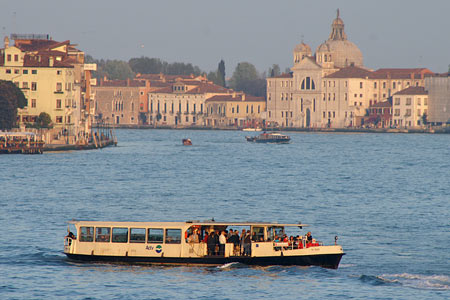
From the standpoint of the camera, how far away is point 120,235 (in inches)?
1294

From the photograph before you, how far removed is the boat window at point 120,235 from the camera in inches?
1293

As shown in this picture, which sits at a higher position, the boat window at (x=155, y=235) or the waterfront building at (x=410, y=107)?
the waterfront building at (x=410, y=107)

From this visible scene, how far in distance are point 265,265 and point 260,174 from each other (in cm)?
4402

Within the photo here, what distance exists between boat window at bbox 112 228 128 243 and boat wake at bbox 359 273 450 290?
7.26m

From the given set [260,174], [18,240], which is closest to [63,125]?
[260,174]

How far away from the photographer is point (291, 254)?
3238 cm

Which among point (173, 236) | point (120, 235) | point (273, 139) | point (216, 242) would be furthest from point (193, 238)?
point (273, 139)

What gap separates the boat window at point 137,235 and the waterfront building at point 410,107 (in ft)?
513

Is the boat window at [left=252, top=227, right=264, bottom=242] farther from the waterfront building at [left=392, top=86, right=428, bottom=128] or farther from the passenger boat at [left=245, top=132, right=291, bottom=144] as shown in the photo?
the waterfront building at [left=392, top=86, right=428, bottom=128]

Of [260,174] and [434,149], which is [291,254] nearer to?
[260,174]

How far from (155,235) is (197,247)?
1.34 metres

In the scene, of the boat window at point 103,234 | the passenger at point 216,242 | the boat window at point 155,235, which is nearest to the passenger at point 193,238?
the passenger at point 216,242

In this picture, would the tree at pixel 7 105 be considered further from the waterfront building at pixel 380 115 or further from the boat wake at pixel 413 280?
the waterfront building at pixel 380 115

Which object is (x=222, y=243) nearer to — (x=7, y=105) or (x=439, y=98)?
(x=7, y=105)
